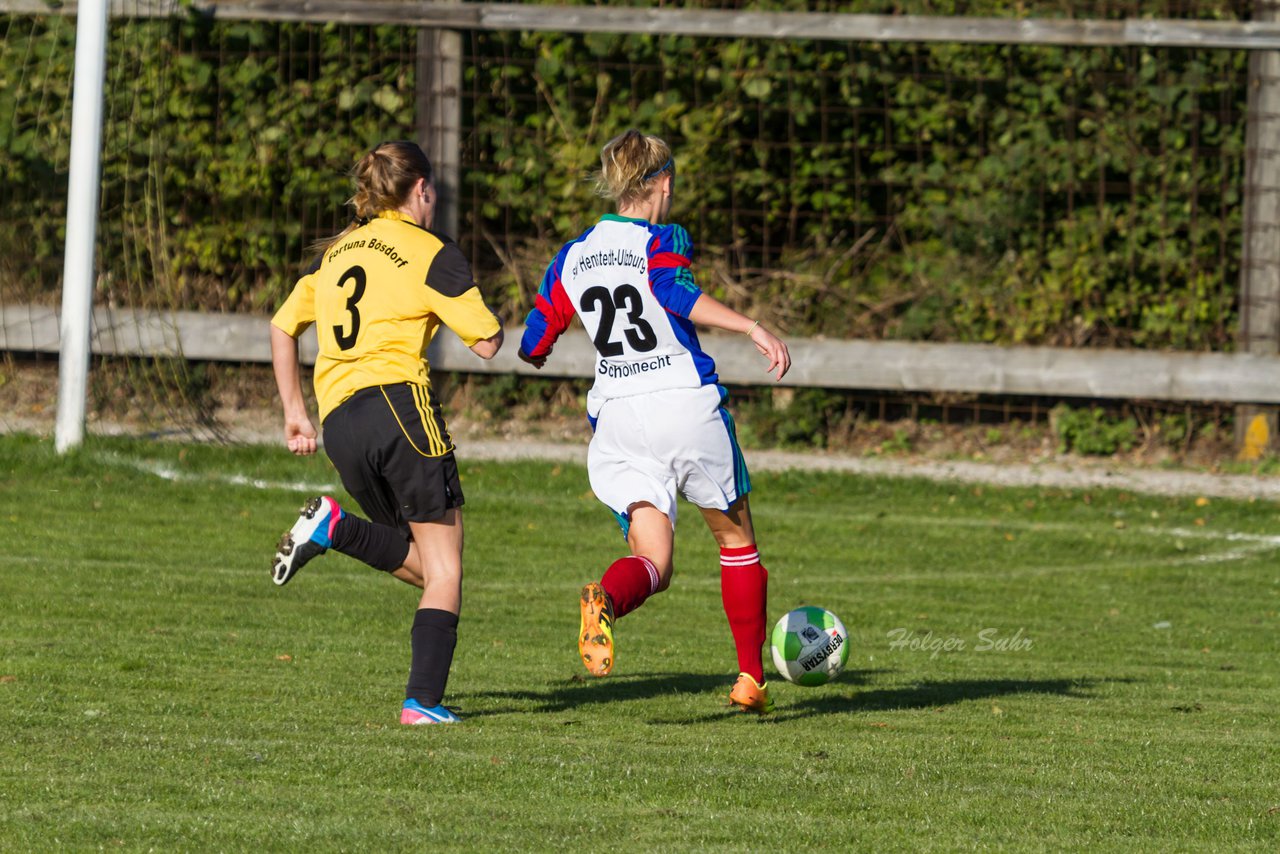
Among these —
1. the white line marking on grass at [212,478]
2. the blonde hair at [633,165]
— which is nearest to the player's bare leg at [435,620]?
the blonde hair at [633,165]

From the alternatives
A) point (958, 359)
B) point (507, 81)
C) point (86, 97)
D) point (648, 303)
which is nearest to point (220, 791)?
point (648, 303)

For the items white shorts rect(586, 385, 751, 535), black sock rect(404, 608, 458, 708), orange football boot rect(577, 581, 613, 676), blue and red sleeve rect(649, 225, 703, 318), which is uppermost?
blue and red sleeve rect(649, 225, 703, 318)

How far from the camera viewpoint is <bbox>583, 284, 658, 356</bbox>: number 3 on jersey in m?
5.41

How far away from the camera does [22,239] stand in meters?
12.0

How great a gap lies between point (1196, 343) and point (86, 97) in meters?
7.69

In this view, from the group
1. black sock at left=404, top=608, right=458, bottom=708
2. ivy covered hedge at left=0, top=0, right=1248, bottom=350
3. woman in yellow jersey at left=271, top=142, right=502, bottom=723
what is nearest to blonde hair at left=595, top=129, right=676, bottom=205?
woman in yellow jersey at left=271, top=142, right=502, bottom=723

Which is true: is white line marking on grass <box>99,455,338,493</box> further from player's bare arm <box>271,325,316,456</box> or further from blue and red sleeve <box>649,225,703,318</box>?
blue and red sleeve <box>649,225,703,318</box>

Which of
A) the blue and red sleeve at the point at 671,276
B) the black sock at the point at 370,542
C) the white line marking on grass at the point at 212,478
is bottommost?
the white line marking on grass at the point at 212,478

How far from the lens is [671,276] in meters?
5.36

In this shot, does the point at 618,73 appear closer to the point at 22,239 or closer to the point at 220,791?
the point at 22,239

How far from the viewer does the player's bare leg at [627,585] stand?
496cm

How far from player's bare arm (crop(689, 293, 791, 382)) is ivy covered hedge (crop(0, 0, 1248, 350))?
7988 millimetres

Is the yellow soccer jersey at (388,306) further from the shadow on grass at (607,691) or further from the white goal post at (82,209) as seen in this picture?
the white goal post at (82,209)

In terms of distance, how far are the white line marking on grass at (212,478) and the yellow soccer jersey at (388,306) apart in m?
5.34
